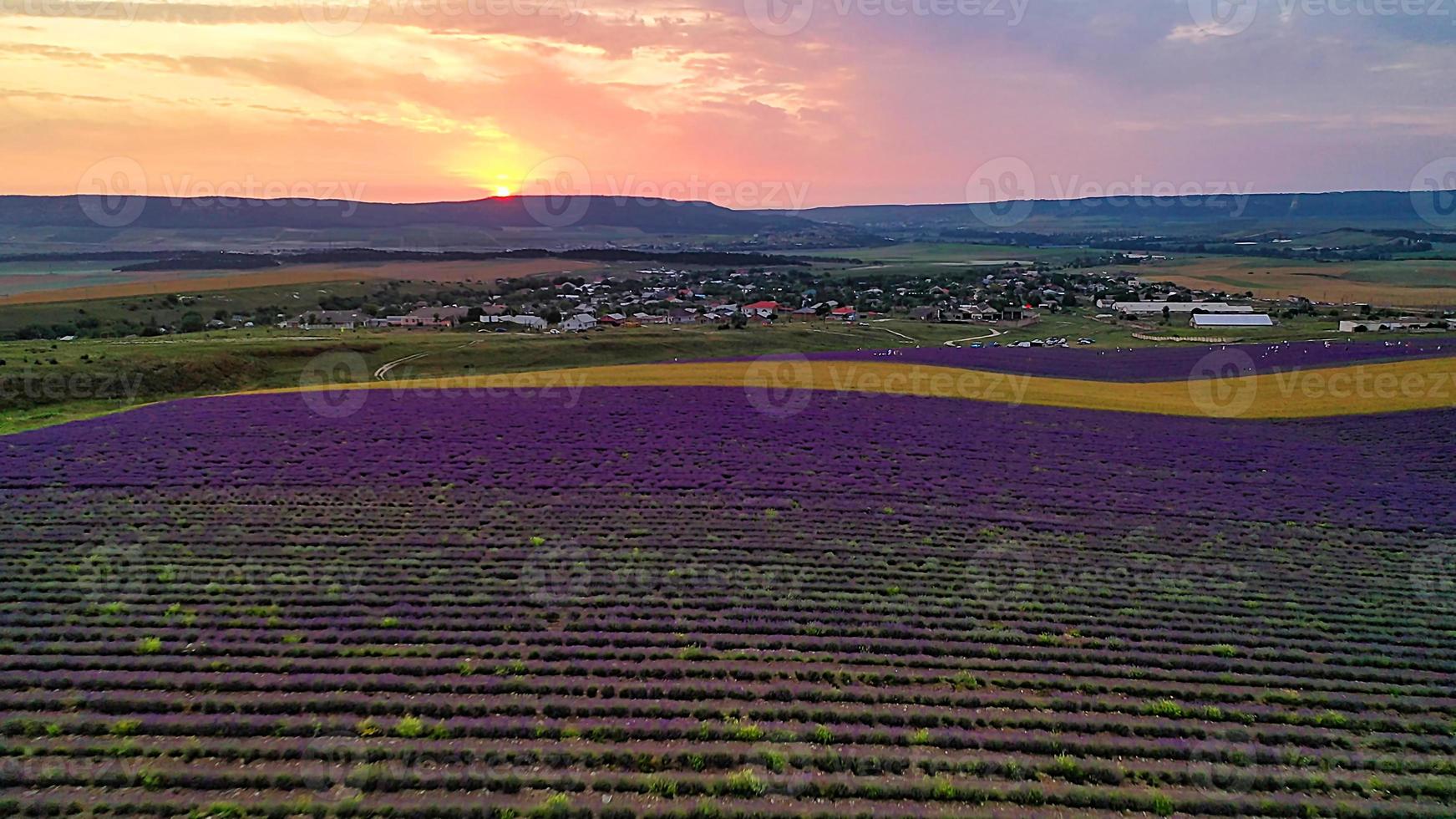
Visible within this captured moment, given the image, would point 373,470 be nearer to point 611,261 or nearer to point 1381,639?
point 1381,639

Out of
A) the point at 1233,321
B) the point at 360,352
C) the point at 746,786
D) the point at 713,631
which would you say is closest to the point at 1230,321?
the point at 1233,321

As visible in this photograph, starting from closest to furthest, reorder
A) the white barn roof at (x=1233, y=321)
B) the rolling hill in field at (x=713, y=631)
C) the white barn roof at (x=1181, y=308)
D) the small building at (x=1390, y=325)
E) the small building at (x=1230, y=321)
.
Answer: the rolling hill in field at (x=713, y=631), the small building at (x=1390, y=325), the small building at (x=1230, y=321), the white barn roof at (x=1233, y=321), the white barn roof at (x=1181, y=308)

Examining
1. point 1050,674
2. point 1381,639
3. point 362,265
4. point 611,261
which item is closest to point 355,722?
point 1050,674

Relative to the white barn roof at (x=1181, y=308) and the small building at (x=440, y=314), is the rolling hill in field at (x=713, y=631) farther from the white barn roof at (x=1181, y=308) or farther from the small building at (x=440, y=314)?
the white barn roof at (x=1181, y=308)

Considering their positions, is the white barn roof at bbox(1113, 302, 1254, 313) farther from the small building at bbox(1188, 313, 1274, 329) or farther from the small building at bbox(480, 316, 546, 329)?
the small building at bbox(480, 316, 546, 329)

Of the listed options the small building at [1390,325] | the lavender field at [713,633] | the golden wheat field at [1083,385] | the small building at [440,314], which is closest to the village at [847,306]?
the small building at [1390,325]

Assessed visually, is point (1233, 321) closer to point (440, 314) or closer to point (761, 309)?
point (761, 309)

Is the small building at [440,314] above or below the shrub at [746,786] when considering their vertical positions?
above
